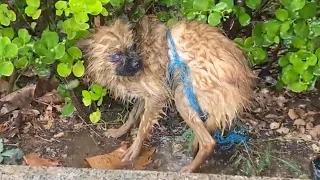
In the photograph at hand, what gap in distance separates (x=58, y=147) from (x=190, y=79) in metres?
0.88

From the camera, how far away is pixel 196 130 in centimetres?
Result: 321

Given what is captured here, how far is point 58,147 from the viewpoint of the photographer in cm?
352

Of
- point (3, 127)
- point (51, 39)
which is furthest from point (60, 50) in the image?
point (3, 127)

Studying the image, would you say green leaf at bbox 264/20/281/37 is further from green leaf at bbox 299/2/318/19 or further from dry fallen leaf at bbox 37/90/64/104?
dry fallen leaf at bbox 37/90/64/104

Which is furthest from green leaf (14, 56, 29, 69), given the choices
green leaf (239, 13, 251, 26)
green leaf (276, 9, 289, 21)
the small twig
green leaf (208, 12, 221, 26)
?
green leaf (276, 9, 289, 21)

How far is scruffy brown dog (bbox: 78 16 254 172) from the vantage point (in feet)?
10.1

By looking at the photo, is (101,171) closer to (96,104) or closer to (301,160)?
(96,104)

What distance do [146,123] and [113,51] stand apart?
447 millimetres

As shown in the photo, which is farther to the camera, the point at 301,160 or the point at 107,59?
the point at 301,160

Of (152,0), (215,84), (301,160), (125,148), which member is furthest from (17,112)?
(301,160)

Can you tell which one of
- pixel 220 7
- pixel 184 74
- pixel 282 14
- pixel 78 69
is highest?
pixel 220 7

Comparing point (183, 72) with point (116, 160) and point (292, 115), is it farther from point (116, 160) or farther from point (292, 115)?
point (292, 115)

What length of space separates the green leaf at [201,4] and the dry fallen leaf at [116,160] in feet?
2.99

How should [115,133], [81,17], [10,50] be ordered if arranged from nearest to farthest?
1. [81,17]
2. [10,50]
3. [115,133]
